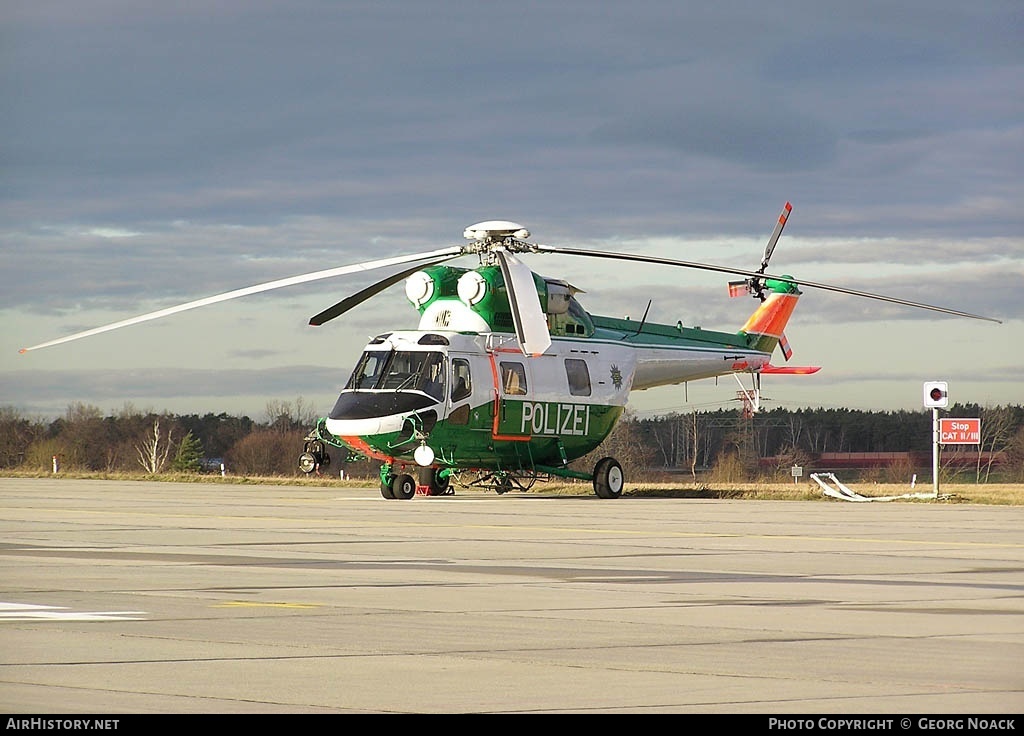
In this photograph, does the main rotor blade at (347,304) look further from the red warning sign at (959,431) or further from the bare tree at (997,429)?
the bare tree at (997,429)

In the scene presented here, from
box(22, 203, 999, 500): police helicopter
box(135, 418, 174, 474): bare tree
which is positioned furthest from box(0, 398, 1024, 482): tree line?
box(22, 203, 999, 500): police helicopter

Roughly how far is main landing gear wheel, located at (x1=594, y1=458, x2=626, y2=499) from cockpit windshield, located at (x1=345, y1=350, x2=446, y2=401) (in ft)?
18.0

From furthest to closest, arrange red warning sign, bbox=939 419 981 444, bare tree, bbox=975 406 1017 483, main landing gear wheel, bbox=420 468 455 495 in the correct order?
bare tree, bbox=975 406 1017 483, main landing gear wheel, bbox=420 468 455 495, red warning sign, bbox=939 419 981 444

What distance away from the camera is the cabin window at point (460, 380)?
35.6 metres

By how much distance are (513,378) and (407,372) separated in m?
3.06

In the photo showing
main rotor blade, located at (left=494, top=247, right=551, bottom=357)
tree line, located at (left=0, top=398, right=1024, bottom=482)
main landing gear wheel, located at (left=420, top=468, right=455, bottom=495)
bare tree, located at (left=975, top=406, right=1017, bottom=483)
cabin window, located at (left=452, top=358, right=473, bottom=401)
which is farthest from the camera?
bare tree, located at (left=975, top=406, right=1017, bottom=483)

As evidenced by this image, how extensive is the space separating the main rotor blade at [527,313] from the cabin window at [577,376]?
21.5 feet

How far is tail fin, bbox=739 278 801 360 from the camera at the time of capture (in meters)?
45.4

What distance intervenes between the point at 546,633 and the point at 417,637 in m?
0.91

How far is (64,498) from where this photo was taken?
34500 millimetres

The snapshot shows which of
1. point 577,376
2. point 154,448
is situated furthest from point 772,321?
point 154,448

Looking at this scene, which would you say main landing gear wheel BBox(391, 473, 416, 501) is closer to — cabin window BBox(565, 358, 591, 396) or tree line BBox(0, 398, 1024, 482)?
cabin window BBox(565, 358, 591, 396)

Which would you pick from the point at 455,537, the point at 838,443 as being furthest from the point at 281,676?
the point at 838,443
